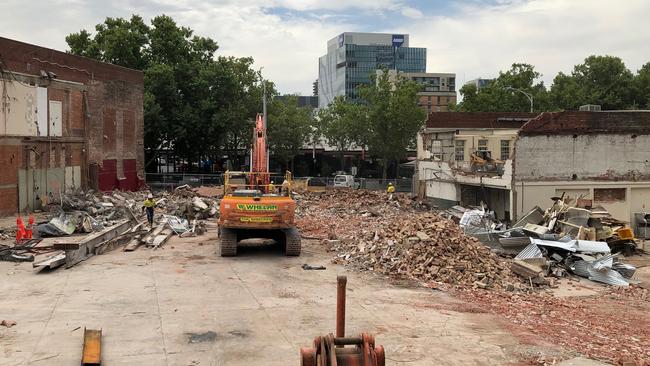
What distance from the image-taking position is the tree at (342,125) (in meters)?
59.6

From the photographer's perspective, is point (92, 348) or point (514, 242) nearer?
point (92, 348)

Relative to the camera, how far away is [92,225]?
80.4 ft

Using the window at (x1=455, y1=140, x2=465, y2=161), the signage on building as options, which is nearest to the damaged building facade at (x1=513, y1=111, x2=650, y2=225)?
the window at (x1=455, y1=140, x2=465, y2=161)

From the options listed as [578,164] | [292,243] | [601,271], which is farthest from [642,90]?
[292,243]

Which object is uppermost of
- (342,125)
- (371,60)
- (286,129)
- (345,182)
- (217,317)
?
(371,60)

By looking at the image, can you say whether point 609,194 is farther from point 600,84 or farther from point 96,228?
point 600,84

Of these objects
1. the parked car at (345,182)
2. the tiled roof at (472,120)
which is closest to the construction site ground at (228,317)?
the tiled roof at (472,120)

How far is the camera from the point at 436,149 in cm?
4066

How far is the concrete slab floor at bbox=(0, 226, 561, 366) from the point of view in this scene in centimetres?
948

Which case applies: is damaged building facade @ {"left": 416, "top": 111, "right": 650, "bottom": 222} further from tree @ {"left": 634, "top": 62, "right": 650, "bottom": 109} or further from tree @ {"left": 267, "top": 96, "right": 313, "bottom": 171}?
tree @ {"left": 634, "top": 62, "right": 650, "bottom": 109}

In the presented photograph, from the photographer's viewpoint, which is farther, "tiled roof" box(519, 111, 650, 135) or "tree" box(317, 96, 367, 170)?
"tree" box(317, 96, 367, 170)

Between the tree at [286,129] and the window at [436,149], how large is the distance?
22185 millimetres

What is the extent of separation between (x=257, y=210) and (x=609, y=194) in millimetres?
19905

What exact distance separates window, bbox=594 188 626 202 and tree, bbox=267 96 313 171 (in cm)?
3565
